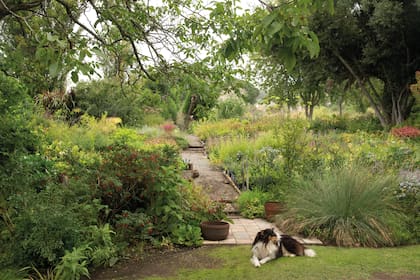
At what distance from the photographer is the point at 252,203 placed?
296 inches

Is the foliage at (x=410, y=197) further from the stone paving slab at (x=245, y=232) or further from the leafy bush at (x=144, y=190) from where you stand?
the leafy bush at (x=144, y=190)

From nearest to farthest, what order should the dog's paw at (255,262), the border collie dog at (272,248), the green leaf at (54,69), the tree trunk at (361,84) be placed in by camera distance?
1. the green leaf at (54,69)
2. the dog's paw at (255,262)
3. the border collie dog at (272,248)
4. the tree trunk at (361,84)

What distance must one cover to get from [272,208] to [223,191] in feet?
6.87

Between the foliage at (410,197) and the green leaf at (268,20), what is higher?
the green leaf at (268,20)

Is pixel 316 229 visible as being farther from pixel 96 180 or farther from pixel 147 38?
pixel 147 38

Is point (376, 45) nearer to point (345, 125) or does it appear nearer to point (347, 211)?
point (345, 125)

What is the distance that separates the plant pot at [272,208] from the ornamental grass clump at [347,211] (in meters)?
0.48

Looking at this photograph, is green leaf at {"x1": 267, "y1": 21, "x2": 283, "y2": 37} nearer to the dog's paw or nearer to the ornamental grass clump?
the dog's paw

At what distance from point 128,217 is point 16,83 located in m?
2.16

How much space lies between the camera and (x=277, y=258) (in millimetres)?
4867

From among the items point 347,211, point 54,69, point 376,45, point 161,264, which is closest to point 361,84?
point 376,45

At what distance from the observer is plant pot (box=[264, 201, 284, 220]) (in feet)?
22.6

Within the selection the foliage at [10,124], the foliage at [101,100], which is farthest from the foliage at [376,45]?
the foliage at [10,124]

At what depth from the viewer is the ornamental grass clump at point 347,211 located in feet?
18.3
